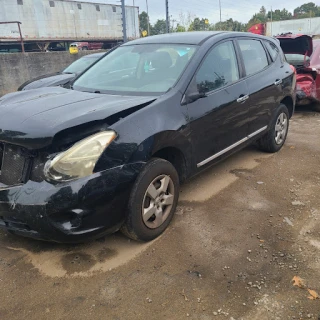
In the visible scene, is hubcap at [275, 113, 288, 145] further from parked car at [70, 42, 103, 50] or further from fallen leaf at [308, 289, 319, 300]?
parked car at [70, 42, 103, 50]

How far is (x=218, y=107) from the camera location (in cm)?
361

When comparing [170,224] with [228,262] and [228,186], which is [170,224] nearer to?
[228,262]

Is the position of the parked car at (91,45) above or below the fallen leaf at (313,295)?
above

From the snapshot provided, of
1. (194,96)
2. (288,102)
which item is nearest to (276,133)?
(288,102)

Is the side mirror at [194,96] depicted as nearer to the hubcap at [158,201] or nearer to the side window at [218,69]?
the side window at [218,69]

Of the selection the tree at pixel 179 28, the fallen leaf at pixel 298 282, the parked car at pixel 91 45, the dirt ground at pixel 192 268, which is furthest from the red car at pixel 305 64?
the parked car at pixel 91 45

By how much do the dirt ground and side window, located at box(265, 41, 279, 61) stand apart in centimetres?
212

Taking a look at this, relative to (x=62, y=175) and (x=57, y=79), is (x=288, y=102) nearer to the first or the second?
(x=62, y=175)

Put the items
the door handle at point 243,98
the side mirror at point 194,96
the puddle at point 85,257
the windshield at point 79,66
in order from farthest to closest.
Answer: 1. the windshield at point 79,66
2. the door handle at point 243,98
3. the side mirror at point 194,96
4. the puddle at point 85,257

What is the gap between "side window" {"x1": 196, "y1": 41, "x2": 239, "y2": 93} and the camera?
3.50m

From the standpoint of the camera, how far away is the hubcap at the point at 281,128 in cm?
510

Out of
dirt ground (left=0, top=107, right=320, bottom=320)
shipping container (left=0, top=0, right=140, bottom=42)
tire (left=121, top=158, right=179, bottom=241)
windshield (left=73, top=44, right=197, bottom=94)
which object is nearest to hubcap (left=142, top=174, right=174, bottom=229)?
tire (left=121, top=158, right=179, bottom=241)

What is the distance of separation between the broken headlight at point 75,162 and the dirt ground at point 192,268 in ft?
2.63

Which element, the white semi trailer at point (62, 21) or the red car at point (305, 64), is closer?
the red car at point (305, 64)
